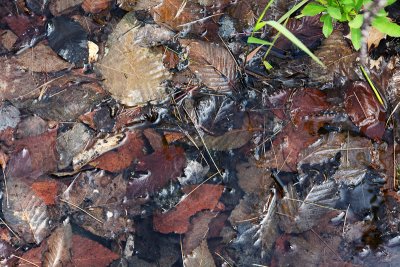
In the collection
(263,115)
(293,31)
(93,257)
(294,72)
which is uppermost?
(293,31)

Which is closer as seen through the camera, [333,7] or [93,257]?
[333,7]

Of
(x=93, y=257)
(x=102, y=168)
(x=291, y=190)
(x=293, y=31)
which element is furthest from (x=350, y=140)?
(x=93, y=257)

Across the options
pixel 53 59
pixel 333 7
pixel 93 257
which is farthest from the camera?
pixel 53 59

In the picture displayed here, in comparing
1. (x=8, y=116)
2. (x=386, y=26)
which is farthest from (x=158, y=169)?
(x=386, y=26)

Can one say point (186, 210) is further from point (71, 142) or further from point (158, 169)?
point (71, 142)

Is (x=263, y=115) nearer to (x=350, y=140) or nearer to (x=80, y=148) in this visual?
(x=350, y=140)

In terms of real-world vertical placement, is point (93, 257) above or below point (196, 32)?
below

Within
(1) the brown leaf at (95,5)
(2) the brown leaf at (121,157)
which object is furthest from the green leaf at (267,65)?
(1) the brown leaf at (95,5)
